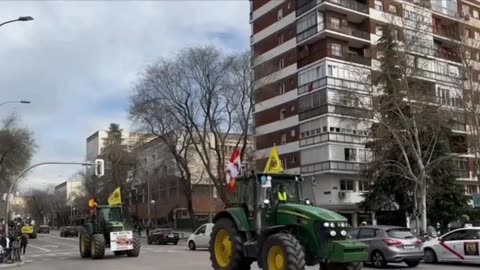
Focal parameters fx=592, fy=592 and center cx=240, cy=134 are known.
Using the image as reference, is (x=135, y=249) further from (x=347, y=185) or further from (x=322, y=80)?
(x=347, y=185)

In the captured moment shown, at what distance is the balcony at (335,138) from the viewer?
57.6 m

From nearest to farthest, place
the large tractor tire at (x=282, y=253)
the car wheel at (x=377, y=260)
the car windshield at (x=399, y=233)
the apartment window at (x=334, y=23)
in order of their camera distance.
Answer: the large tractor tire at (x=282, y=253) < the car wheel at (x=377, y=260) < the car windshield at (x=399, y=233) < the apartment window at (x=334, y=23)

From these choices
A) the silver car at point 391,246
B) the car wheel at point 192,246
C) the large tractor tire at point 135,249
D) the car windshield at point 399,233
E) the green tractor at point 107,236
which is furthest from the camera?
the car wheel at point 192,246

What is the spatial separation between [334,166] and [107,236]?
1260 inches

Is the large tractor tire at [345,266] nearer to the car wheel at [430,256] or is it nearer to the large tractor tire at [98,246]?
the car wheel at [430,256]

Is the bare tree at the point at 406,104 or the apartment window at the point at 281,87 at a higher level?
the apartment window at the point at 281,87

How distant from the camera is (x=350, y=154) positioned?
2324 inches

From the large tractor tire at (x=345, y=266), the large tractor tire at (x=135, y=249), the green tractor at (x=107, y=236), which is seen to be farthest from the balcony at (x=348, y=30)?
the large tractor tire at (x=345, y=266)

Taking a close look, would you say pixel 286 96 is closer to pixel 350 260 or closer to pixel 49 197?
pixel 350 260

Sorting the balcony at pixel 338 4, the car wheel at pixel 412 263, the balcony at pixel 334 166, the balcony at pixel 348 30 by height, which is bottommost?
the car wheel at pixel 412 263

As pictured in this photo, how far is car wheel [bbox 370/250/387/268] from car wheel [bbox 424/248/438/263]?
363 centimetres

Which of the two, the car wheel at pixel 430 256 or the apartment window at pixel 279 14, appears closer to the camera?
the car wheel at pixel 430 256

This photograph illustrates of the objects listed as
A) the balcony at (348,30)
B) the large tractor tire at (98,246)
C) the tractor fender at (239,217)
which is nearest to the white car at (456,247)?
the tractor fender at (239,217)

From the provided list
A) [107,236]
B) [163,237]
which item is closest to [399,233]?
[107,236]
